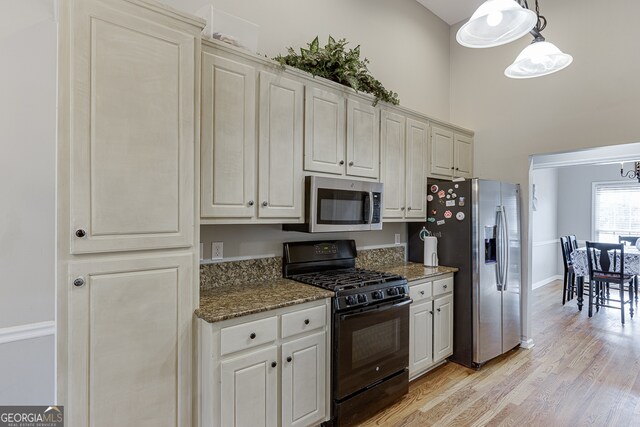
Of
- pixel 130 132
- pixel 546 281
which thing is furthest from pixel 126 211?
pixel 546 281

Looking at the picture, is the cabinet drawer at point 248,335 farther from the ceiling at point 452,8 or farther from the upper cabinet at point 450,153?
the ceiling at point 452,8

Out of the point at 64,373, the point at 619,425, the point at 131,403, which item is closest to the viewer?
the point at 64,373

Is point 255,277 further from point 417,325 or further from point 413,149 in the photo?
point 413,149

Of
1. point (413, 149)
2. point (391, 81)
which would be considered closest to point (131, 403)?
point (413, 149)

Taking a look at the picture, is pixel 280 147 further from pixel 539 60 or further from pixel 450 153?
pixel 450 153

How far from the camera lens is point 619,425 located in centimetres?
237

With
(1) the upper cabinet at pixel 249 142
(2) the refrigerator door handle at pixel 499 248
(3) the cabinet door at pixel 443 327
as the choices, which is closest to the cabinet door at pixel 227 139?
(1) the upper cabinet at pixel 249 142

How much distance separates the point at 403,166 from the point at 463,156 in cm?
119

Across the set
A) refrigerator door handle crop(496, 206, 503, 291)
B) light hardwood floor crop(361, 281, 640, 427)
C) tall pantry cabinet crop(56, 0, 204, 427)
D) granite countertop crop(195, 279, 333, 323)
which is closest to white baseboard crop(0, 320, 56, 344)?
tall pantry cabinet crop(56, 0, 204, 427)

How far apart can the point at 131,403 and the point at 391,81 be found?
139 inches

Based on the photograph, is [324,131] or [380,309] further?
[324,131]

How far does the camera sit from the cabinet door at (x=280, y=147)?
221 centimetres

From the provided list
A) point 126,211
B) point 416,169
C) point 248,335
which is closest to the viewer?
point 126,211
